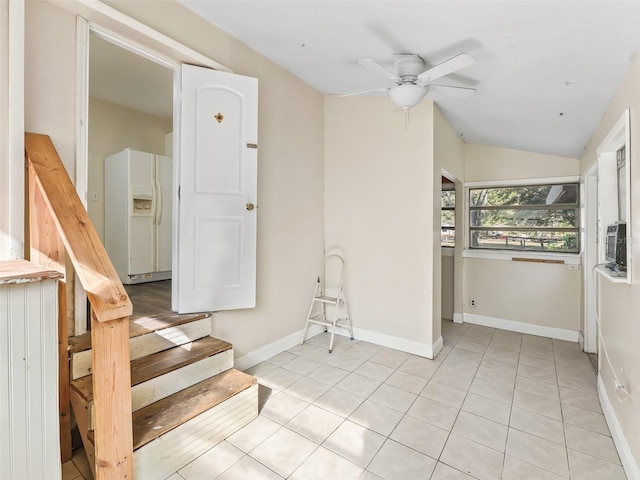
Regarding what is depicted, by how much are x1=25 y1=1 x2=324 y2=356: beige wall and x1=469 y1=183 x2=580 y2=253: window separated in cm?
236

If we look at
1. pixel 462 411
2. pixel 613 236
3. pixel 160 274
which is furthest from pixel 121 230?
pixel 613 236

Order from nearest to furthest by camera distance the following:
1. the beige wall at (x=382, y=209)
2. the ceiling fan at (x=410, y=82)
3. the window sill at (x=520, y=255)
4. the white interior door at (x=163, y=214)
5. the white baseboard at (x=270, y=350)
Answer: the ceiling fan at (x=410, y=82) < the white baseboard at (x=270, y=350) < the beige wall at (x=382, y=209) < the window sill at (x=520, y=255) < the white interior door at (x=163, y=214)

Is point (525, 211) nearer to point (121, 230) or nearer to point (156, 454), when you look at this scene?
point (156, 454)

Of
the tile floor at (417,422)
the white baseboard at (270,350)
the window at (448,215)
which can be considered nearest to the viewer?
the tile floor at (417,422)

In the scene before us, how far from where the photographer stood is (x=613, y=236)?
2.01 m

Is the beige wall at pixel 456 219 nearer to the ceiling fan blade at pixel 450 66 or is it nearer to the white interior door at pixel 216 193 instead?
the ceiling fan blade at pixel 450 66

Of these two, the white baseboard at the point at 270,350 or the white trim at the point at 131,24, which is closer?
the white trim at the point at 131,24

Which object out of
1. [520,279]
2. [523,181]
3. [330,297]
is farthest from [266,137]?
[520,279]

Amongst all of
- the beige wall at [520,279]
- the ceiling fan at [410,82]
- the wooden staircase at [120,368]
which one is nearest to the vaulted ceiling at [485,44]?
the ceiling fan at [410,82]

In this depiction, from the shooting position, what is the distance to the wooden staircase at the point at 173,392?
1602mm

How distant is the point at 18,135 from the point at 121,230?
2332 mm

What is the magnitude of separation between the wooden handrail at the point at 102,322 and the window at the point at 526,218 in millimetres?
4386

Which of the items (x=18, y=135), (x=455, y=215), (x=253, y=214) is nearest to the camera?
(x=18, y=135)

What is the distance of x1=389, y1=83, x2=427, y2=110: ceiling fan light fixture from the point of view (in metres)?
2.26
